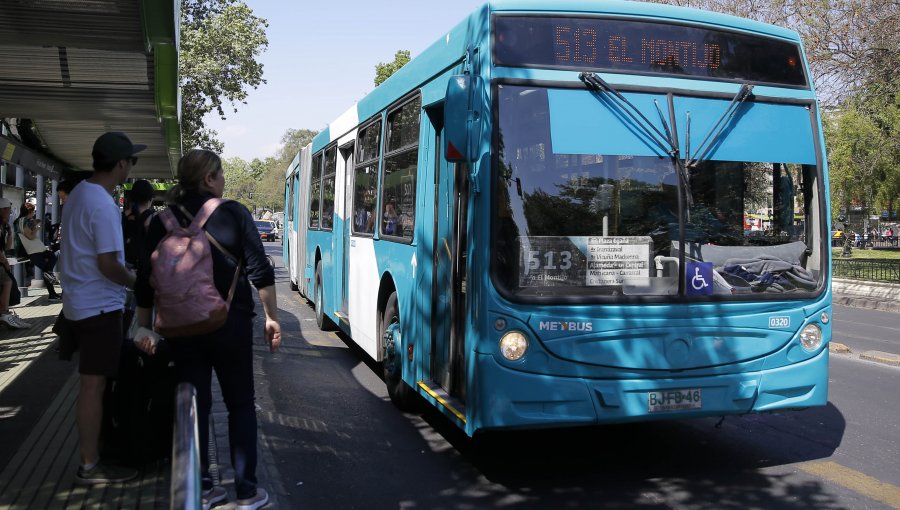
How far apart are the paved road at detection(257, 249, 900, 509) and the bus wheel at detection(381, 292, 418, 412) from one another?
0.53 ft

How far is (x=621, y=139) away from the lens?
200 inches

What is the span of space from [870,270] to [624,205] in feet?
64.8

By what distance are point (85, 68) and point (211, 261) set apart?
5.06 m

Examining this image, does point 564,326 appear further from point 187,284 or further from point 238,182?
point 238,182

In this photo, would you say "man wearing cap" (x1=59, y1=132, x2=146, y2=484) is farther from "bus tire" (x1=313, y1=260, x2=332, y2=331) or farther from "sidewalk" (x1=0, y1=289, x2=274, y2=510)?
"bus tire" (x1=313, y1=260, x2=332, y2=331)

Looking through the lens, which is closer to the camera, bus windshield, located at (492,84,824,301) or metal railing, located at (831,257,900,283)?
bus windshield, located at (492,84,824,301)

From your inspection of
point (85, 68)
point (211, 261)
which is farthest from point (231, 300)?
point (85, 68)

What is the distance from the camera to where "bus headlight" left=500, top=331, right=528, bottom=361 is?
16.0ft

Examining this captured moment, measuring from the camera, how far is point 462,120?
5.00 m

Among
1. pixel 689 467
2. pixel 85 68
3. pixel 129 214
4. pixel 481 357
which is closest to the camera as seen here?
pixel 481 357

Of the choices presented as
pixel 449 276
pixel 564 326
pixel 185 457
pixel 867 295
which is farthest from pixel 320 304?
pixel 867 295

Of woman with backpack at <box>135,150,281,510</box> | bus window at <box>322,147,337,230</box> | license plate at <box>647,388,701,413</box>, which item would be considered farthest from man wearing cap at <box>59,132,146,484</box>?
bus window at <box>322,147,337,230</box>

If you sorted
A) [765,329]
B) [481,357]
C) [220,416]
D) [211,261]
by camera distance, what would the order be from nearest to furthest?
1. [211,261]
2. [481,357]
3. [765,329]
4. [220,416]

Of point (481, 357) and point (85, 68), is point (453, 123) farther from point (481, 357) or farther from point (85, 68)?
point (85, 68)
